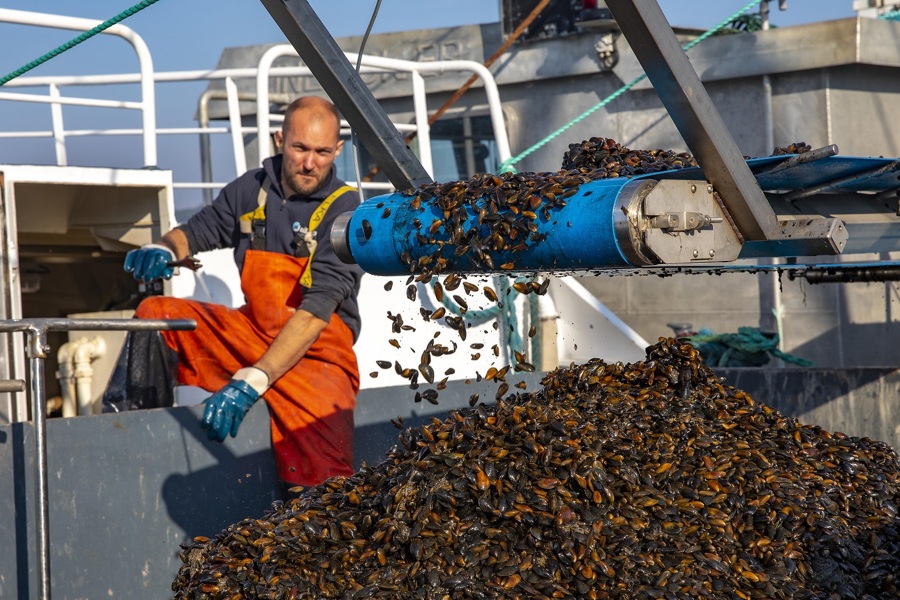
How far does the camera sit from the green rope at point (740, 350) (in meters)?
7.89

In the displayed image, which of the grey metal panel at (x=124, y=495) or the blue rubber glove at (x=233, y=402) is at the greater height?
the blue rubber glove at (x=233, y=402)

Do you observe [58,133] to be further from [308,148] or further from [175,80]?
[308,148]

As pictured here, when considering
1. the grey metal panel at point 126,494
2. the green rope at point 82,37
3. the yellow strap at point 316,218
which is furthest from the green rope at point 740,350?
the green rope at point 82,37

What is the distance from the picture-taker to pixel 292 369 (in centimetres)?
420

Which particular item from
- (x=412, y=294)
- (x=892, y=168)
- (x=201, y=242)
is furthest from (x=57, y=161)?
(x=892, y=168)

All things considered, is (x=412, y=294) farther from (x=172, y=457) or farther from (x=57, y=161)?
(x=57, y=161)

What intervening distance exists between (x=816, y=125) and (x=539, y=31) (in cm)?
293

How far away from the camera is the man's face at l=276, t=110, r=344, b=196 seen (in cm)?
432

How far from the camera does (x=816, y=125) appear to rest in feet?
30.3

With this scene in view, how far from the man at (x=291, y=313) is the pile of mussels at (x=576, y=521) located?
90cm

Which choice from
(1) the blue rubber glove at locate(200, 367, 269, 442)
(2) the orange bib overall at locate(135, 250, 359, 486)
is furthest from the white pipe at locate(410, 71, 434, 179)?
(1) the blue rubber glove at locate(200, 367, 269, 442)

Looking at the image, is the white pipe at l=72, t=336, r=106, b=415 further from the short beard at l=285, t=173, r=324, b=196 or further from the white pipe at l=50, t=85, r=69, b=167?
the short beard at l=285, t=173, r=324, b=196

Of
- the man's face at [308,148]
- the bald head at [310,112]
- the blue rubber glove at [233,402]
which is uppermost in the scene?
the bald head at [310,112]

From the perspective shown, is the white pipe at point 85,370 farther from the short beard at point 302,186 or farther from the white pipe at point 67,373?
the short beard at point 302,186
